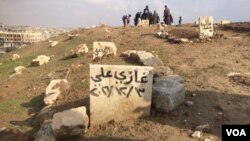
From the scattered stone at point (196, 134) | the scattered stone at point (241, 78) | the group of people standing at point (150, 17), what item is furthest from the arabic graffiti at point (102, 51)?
the group of people standing at point (150, 17)

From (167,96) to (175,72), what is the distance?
3012 millimetres

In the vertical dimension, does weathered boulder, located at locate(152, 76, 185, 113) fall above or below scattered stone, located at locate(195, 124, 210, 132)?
above

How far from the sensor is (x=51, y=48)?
20.5 metres

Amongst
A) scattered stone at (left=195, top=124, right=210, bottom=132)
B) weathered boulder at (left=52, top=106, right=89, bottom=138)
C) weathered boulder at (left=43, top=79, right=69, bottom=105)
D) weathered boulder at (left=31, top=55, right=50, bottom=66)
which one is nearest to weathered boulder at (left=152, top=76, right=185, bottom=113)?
scattered stone at (left=195, top=124, right=210, bottom=132)

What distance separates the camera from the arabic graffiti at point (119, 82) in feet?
24.4

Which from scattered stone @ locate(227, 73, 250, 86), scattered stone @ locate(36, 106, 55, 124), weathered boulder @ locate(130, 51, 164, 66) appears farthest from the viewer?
weathered boulder @ locate(130, 51, 164, 66)

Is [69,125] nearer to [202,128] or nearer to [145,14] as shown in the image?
[202,128]

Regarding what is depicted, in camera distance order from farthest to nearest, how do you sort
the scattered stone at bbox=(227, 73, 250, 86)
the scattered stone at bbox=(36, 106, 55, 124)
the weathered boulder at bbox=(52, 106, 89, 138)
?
the scattered stone at bbox=(227, 73, 250, 86) < the scattered stone at bbox=(36, 106, 55, 124) < the weathered boulder at bbox=(52, 106, 89, 138)

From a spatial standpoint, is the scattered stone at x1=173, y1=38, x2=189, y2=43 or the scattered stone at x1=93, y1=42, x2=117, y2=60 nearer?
the scattered stone at x1=93, y1=42, x2=117, y2=60

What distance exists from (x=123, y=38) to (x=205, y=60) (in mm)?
6671

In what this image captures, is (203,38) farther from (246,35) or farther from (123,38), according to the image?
(123,38)

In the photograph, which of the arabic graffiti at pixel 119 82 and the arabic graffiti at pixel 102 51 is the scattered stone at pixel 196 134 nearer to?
the arabic graffiti at pixel 119 82

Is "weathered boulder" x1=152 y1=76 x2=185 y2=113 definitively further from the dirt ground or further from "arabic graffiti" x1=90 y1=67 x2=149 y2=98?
"arabic graffiti" x1=90 y1=67 x2=149 y2=98

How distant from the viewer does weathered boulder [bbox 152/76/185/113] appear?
7.57 m
